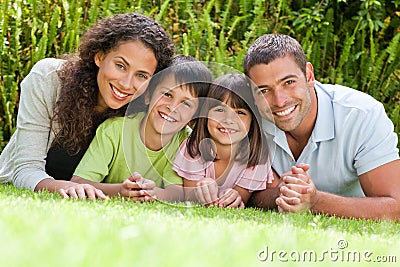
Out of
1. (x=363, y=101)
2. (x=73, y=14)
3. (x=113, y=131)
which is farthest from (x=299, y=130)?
(x=73, y=14)

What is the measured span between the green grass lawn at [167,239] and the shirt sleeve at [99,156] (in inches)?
41.6

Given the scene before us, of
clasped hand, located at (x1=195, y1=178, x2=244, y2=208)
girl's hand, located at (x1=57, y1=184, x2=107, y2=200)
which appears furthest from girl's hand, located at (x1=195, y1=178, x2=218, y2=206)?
girl's hand, located at (x1=57, y1=184, x2=107, y2=200)

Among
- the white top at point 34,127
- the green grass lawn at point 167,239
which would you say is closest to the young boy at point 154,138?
the white top at point 34,127

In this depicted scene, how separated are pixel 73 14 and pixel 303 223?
4084mm

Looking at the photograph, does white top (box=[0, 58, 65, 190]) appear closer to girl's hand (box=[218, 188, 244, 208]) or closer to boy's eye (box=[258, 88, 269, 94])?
girl's hand (box=[218, 188, 244, 208])

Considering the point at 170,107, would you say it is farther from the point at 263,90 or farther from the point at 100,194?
the point at 100,194

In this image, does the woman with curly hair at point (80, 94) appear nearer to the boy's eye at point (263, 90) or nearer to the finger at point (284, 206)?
the boy's eye at point (263, 90)

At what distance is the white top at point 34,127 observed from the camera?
4.82 m

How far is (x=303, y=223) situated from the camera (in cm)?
360

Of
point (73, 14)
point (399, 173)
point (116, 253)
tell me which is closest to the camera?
point (116, 253)

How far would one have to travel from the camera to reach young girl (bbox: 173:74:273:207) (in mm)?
4656

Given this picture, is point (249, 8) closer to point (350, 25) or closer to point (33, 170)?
point (350, 25)

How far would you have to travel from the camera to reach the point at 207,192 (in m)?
4.50

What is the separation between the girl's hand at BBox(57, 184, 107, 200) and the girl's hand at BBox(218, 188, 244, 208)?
2.68 ft
